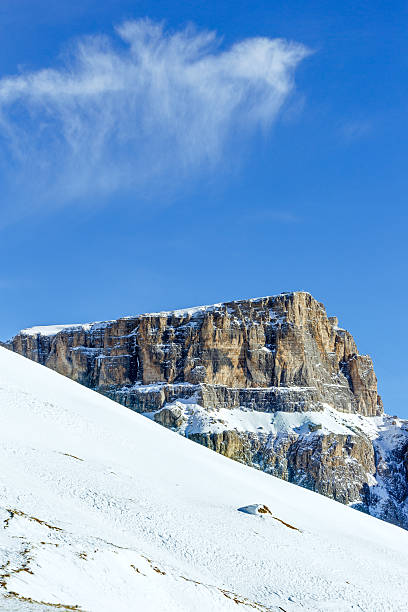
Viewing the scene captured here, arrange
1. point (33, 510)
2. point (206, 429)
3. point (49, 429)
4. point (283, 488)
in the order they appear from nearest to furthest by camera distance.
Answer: point (33, 510) → point (49, 429) → point (283, 488) → point (206, 429)

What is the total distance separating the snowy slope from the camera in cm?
1795

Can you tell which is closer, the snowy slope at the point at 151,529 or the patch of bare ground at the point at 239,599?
the snowy slope at the point at 151,529

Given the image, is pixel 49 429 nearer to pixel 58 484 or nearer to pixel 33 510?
pixel 58 484

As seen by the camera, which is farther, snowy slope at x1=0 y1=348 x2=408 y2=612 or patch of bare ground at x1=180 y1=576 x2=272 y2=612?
patch of bare ground at x1=180 y1=576 x2=272 y2=612

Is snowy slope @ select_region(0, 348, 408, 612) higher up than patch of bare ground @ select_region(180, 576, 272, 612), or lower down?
higher up

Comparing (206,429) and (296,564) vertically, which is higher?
(206,429)

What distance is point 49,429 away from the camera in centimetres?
3722

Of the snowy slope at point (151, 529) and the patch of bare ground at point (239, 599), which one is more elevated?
the snowy slope at point (151, 529)

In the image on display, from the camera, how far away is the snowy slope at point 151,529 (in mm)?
17953

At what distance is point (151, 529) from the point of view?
26625 millimetres

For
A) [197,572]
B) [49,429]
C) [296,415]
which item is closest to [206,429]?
[296,415]

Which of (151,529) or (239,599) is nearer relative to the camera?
(239,599)

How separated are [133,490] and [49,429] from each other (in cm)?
852

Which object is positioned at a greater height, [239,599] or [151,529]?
[151,529]
